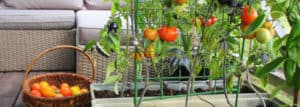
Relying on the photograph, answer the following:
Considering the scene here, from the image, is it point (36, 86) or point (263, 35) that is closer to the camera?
point (263, 35)

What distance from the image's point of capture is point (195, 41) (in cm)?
113

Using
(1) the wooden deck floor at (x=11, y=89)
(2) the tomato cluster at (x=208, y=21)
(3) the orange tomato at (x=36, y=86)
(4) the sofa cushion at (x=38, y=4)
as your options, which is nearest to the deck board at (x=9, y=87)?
(1) the wooden deck floor at (x=11, y=89)

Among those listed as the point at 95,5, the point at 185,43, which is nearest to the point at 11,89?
the point at 95,5

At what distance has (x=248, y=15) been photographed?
864 mm

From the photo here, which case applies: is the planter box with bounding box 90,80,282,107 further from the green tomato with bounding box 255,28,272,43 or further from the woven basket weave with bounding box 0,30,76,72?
the woven basket weave with bounding box 0,30,76,72

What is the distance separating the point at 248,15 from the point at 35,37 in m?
2.05

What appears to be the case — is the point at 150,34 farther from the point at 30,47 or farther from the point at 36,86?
the point at 30,47

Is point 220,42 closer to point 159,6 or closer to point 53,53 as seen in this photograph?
point 159,6

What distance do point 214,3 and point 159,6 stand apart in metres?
0.26

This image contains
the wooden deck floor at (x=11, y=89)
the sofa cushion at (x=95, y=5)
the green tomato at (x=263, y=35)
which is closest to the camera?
the green tomato at (x=263, y=35)

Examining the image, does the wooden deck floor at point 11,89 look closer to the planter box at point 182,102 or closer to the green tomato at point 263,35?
the planter box at point 182,102

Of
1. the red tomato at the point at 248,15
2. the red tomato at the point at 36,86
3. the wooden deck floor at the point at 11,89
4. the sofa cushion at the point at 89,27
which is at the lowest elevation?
the wooden deck floor at the point at 11,89

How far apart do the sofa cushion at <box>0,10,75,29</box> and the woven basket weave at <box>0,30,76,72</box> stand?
0.11 feet

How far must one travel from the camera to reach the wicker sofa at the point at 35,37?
2.63 m
